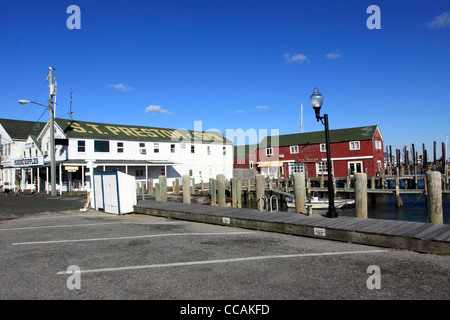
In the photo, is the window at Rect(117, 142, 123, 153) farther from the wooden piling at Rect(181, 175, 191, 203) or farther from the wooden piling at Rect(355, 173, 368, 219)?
the wooden piling at Rect(355, 173, 368, 219)

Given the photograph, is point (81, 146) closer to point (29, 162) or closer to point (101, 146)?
point (101, 146)

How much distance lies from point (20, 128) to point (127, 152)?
64.6 ft

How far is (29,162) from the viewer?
37156 mm

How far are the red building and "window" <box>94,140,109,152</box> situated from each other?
22359mm

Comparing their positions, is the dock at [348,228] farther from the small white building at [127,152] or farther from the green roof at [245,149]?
the green roof at [245,149]

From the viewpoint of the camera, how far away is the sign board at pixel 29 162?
3569 centimetres

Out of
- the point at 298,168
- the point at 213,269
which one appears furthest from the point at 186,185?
the point at 298,168

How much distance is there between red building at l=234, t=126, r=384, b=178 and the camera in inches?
1797

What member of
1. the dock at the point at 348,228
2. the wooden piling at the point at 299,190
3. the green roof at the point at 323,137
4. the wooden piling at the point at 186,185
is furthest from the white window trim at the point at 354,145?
the dock at the point at 348,228

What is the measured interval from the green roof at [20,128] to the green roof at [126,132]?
13104mm
